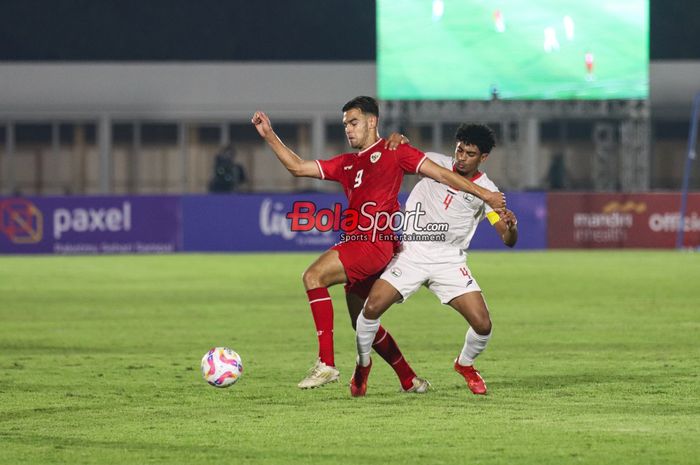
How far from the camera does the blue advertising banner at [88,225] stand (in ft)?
102

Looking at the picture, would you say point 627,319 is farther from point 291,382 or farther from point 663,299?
point 291,382

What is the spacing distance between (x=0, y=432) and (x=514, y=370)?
448 centimetres

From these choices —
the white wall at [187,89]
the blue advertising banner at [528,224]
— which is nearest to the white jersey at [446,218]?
the blue advertising banner at [528,224]

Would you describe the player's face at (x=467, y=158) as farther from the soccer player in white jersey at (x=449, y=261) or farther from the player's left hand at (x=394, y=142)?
the player's left hand at (x=394, y=142)

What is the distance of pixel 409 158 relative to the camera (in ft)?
31.8

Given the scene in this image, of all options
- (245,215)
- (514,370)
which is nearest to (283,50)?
(245,215)

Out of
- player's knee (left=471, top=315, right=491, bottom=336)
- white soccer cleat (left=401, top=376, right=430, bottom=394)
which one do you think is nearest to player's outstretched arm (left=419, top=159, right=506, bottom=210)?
player's knee (left=471, top=315, right=491, bottom=336)

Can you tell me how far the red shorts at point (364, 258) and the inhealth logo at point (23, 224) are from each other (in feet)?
72.5

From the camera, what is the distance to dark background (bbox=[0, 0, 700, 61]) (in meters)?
45.1

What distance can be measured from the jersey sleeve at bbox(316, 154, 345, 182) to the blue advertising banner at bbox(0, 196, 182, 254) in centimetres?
2160

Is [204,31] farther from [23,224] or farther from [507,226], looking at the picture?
[507,226]

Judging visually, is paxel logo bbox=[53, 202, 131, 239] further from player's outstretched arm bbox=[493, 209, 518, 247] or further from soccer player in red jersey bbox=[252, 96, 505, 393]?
player's outstretched arm bbox=[493, 209, 518, 247]

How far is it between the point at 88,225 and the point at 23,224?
4.46ft

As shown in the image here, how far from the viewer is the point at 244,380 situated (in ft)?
35.6
